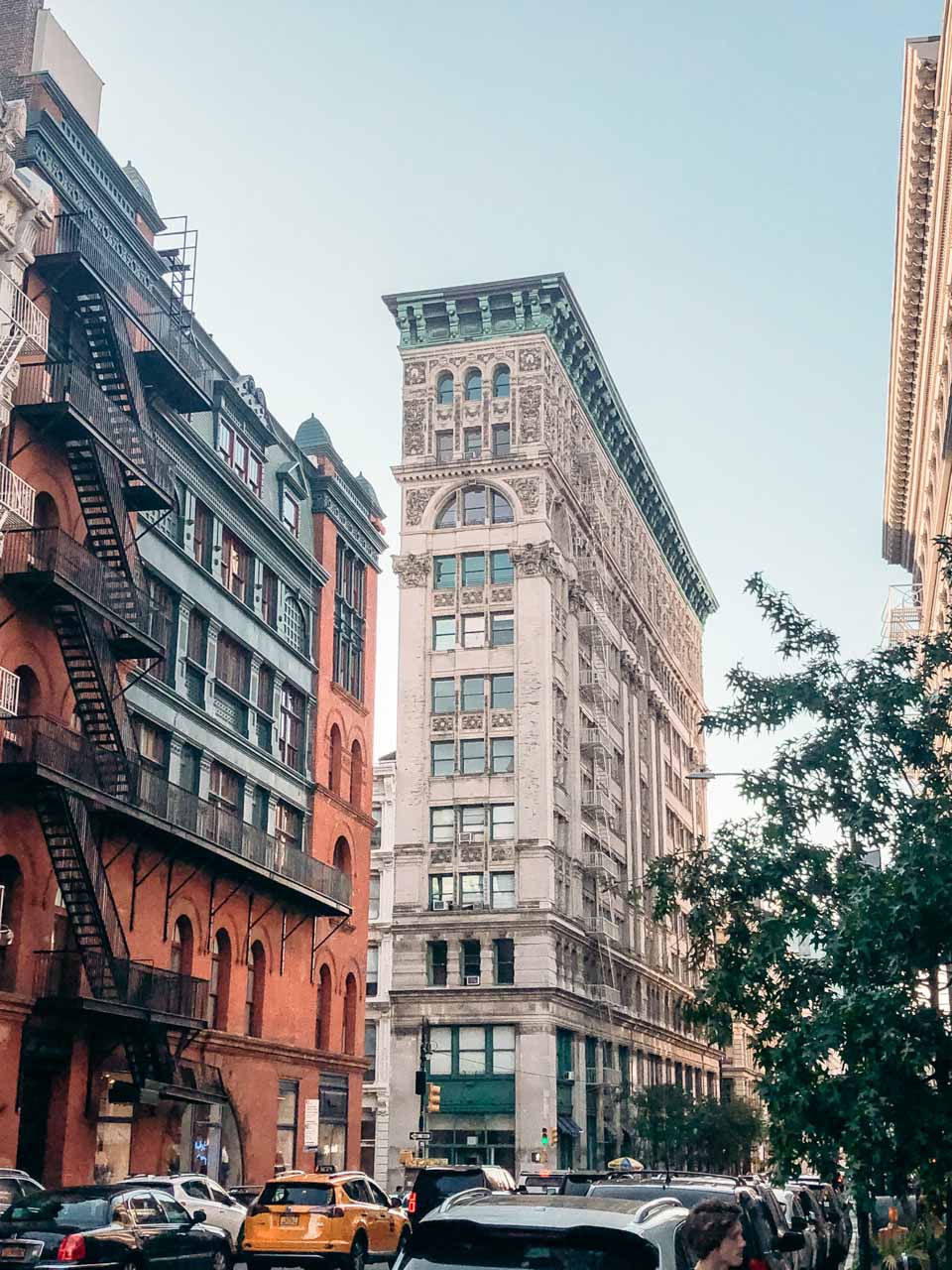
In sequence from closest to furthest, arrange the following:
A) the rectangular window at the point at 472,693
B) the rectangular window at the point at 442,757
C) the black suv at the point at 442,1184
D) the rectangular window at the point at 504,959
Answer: the black suv at the point at 442,1184 → the rectangular window at the point at 504,959 → the rectangular window at the point at 442,757 → the rectangular window at the point at 472,693

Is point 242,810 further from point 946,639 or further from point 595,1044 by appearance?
point 595,1044

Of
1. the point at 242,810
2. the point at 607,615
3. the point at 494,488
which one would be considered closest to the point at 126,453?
the point at 242,810

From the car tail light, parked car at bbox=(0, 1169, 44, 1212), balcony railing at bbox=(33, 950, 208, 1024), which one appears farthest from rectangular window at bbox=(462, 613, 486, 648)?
the car tail light

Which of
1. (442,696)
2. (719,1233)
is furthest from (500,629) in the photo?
(719,1233)

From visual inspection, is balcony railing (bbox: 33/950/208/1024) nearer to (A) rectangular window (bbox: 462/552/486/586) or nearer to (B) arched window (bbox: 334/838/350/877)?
(B) arched window (bbox: 334/838/350/877)

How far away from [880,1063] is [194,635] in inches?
995

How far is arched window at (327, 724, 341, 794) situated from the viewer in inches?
2008

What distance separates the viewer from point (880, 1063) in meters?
18.8

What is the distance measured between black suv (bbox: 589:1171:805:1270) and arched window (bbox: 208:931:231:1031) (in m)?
25.6

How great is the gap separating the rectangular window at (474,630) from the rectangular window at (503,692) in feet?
6.75

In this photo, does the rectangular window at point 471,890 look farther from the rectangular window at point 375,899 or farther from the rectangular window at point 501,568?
the rectangular window at point 501,568

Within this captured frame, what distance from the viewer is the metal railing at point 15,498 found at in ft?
95.4

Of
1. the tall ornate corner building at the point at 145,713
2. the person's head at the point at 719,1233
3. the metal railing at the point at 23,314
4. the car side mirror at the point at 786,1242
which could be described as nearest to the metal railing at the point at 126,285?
the tall ornate corner building at the point at 145,713

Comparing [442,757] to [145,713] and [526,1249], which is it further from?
[526,1249]
